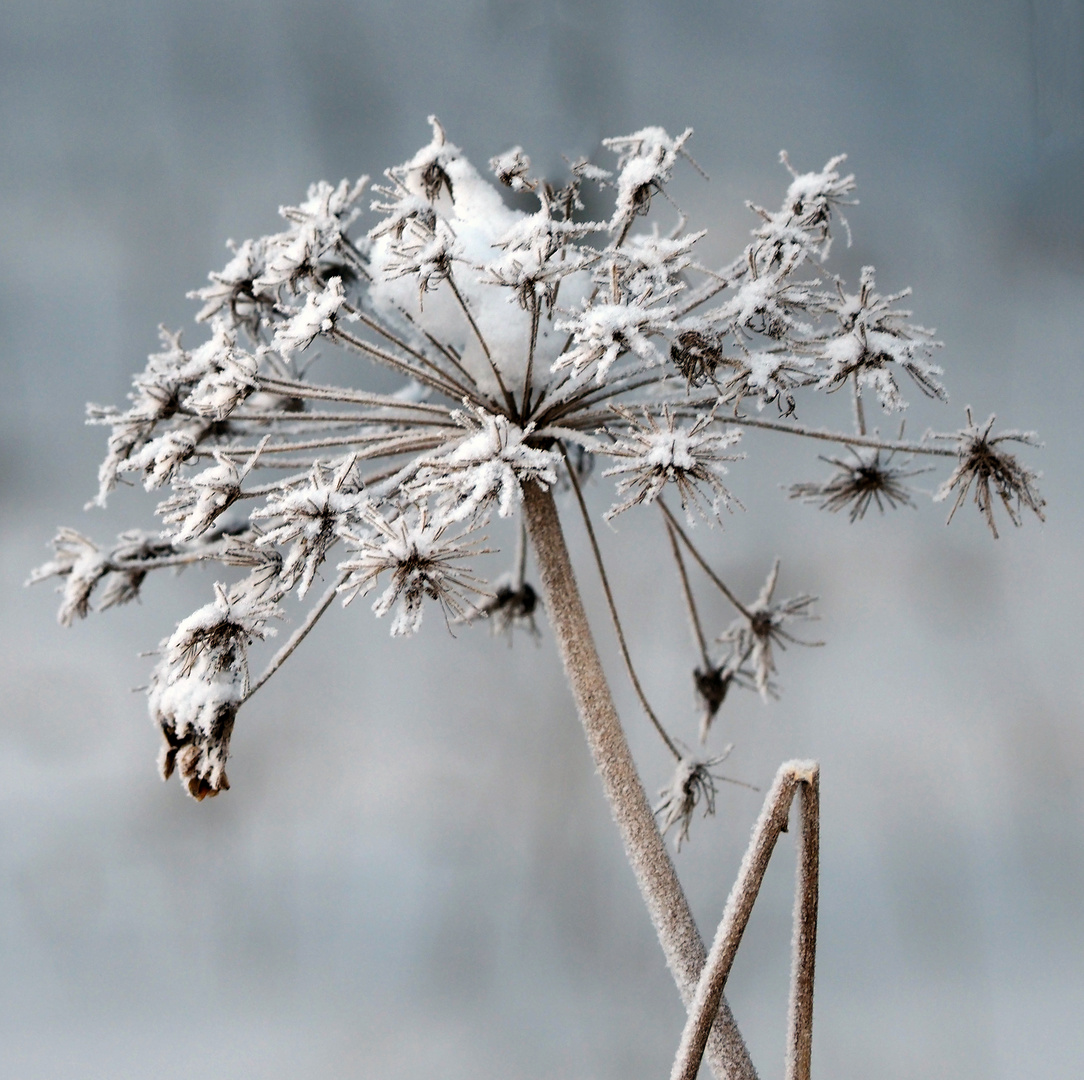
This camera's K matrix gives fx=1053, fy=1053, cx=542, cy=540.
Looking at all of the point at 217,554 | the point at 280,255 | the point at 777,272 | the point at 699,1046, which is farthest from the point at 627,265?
the point at 699,1046

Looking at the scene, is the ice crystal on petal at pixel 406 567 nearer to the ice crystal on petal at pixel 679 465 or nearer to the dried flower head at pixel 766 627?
the ice crystal on petal at pixel 679 465

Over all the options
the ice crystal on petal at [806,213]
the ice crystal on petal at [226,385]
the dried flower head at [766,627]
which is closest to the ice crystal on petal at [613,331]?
the ice crystal on petal at [806,213]

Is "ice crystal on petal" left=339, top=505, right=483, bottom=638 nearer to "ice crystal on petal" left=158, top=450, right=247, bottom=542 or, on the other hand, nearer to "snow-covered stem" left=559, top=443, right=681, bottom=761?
"ice crystal on petal" left=158, top=450, right=247, bottom=542

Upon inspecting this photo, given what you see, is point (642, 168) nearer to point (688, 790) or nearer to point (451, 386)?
point (451, 386)

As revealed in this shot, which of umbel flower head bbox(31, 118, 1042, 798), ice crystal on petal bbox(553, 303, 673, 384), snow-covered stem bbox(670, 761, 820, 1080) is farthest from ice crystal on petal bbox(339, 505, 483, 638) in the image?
snow-covered stem bbox(670, 761, 820, 1080)

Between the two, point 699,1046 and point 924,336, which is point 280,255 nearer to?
point 924,336

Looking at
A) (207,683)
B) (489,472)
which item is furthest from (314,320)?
(207,683)
